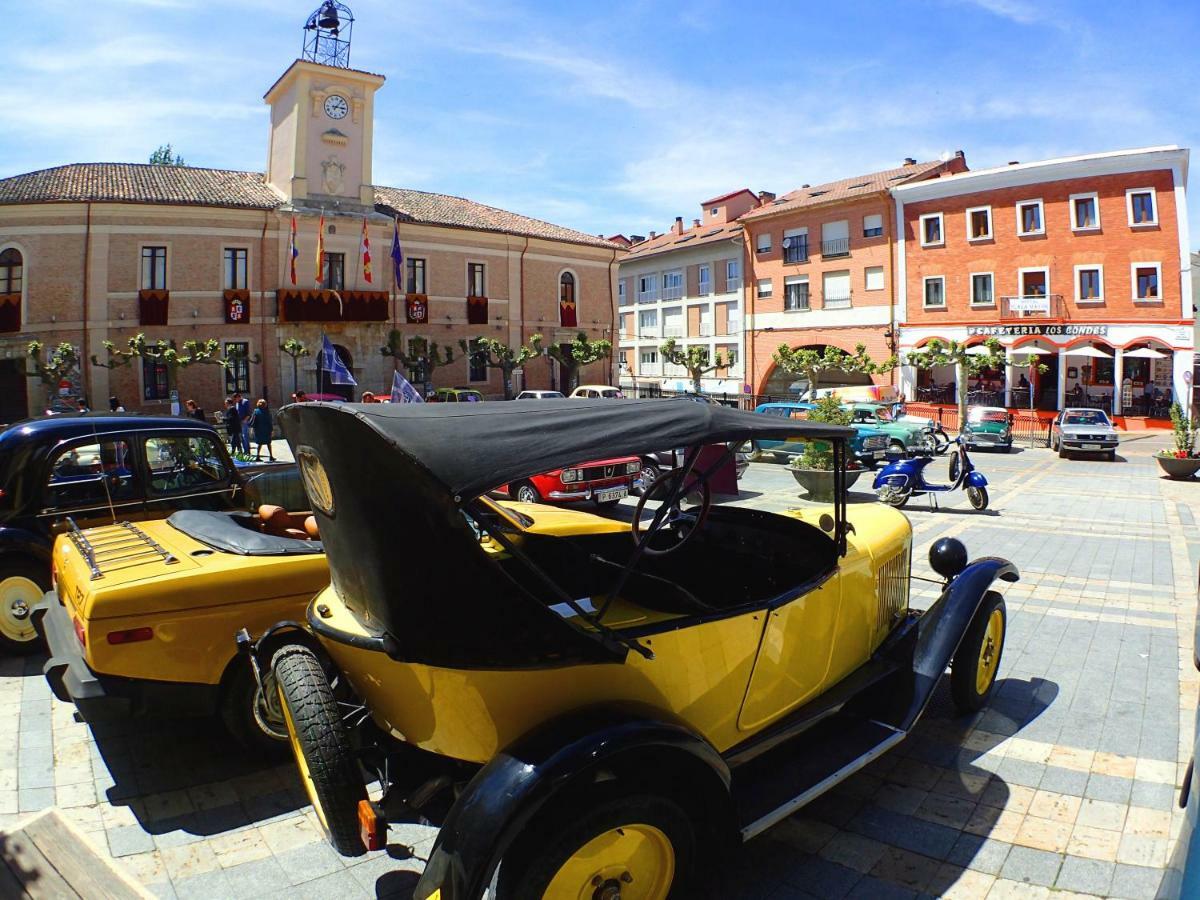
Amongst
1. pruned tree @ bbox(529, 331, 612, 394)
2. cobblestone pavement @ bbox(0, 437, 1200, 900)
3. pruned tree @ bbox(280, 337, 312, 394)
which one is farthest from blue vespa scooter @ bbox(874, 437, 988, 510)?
pruned tree @ bbox(280, 337, 312, 394)

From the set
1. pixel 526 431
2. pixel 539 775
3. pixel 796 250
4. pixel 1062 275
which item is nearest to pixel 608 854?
pixel 539 775

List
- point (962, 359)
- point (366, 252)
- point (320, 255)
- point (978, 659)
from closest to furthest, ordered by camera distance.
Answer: point (978, 659), point (962, 359), point (320, 255), point (366, 252)

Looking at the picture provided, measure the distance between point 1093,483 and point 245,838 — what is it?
1731cm

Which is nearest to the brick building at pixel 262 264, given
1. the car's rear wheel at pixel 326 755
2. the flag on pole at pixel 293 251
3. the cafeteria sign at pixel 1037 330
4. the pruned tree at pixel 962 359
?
the flag on pole at pixel 293 251

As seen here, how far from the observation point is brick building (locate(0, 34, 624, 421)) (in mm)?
26156

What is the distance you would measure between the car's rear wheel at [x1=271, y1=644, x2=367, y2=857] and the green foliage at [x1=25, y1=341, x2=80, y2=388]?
26909mm

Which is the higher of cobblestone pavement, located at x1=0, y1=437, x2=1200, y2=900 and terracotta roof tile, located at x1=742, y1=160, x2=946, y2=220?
terracotta roof tile, located at x1=742, y1=160, x2=946, y2=220

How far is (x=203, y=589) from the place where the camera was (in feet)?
12.2

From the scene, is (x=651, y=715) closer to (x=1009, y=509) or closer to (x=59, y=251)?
(x=1009, y=509)

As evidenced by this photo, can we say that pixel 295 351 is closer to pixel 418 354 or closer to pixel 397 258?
pixel 418 354

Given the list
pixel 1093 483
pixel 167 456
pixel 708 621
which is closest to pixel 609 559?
pixel 708 621

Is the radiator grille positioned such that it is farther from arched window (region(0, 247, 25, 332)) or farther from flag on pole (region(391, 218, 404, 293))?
arched window (region(0, 247, 25, 332))

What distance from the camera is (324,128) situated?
96.6ft

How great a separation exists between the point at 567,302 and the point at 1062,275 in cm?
2077
